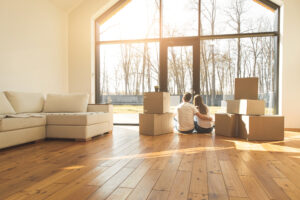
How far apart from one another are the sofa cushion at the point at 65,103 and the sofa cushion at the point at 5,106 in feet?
2.40

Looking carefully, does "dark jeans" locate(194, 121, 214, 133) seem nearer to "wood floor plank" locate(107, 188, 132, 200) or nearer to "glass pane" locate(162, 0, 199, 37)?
"glass pane" locate(162, 0, 199, 37)

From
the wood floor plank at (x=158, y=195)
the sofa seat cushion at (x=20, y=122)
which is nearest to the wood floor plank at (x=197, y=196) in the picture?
the wood floor plank at (x=158, y=195)

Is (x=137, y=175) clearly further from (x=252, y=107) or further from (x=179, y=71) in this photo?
(x=179, y=71)

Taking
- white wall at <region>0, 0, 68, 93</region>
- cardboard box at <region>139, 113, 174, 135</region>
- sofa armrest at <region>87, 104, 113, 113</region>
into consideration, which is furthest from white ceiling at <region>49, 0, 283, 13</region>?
cardboard box at <region>139, 113, 174, 135</region>

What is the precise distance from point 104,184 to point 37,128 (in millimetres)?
2291

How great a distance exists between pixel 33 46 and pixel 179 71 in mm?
3364

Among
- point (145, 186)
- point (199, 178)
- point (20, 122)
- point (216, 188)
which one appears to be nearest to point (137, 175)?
point (145, 186)

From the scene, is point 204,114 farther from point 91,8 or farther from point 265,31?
point 91,8

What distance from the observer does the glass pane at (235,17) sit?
5.32m

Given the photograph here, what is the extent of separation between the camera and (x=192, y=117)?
436 centimetres

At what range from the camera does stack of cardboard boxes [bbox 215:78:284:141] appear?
362 centimetres

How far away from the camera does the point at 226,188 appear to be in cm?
160

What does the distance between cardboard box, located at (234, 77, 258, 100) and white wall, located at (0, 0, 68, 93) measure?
13.5 feet

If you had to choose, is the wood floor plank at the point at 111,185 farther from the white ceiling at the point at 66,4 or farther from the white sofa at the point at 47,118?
the white ceiling at the point at 66,4
